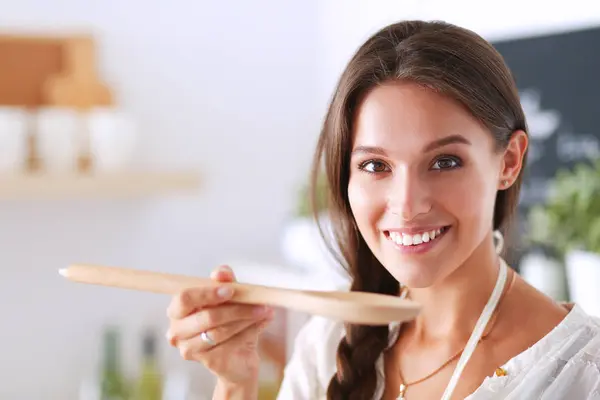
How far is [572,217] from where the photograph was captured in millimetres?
1718

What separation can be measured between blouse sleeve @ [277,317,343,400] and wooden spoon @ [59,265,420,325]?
0.35 meters

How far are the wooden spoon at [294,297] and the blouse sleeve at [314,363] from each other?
0.35 meters

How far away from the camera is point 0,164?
245 cm

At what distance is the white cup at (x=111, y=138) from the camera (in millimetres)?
2484

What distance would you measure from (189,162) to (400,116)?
174 centimetres

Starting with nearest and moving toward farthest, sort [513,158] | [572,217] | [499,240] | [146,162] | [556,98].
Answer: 1. [513,158]
2. [499,240]
3. [572,217]
4. [556,98]
5. [146,162]

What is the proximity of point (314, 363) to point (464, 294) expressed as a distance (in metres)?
0.27

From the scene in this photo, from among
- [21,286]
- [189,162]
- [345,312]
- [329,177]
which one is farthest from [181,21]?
[345,312]

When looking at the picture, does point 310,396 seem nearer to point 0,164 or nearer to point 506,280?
point 506,280

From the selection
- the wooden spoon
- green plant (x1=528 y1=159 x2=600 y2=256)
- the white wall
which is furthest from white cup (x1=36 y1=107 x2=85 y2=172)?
the wooden spoon

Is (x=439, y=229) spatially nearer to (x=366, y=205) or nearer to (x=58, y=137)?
(x=366, y=205)

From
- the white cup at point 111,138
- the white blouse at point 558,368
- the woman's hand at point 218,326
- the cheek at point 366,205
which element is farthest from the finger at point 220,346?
the white cup at point 111,138

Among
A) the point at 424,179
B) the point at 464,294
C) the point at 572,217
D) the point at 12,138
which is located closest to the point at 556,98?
the point at 572,217

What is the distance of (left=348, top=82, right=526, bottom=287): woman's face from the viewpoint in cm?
106
